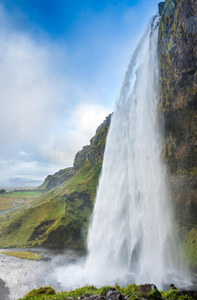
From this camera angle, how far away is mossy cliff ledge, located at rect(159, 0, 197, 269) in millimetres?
28328

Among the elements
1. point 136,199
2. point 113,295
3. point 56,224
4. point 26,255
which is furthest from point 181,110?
point 26,255

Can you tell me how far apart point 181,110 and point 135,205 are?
17910 mm

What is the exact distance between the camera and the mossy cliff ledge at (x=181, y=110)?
28328 mm

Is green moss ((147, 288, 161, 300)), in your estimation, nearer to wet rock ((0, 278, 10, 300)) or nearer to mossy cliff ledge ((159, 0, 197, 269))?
wet rock ((0, 278, 10, 300))

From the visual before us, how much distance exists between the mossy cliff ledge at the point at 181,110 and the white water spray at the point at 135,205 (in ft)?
6.43

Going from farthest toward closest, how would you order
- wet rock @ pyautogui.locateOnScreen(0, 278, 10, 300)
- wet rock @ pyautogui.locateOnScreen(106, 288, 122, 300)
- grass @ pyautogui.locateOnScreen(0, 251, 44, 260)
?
grass @ pyautogui.locateOnScreen(0, 251, 44, 260), wet rock @ pyautogui.locateOnScreen(0, 278, 10, 300), wet rock @ pyautogui.locateOnScreen(106, 288, 122, 300)

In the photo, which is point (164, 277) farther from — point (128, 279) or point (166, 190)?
point (166, 190)

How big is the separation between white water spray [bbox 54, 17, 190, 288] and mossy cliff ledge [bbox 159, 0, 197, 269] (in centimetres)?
196

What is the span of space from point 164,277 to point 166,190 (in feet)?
43.4

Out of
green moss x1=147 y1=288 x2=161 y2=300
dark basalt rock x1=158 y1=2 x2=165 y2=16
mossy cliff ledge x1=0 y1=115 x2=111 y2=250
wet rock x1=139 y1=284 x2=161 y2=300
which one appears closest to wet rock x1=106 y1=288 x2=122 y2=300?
wet rock x1=139 y1=284 x2=161 y2=300

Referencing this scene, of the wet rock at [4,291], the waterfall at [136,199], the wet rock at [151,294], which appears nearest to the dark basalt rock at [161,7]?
the waterfall at [136,199]

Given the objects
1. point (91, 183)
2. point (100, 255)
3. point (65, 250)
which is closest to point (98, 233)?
point (100, 255)

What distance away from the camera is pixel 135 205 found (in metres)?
31.9

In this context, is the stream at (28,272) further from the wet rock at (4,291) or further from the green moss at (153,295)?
the green moss at (153,295)
